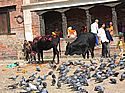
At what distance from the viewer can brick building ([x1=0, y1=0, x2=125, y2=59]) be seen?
24.7 m

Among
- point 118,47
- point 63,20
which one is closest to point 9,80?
point 118,47

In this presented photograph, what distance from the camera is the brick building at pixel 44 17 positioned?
24.7 metres

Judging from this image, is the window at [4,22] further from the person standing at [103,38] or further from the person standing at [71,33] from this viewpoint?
the person standing at [103,38]

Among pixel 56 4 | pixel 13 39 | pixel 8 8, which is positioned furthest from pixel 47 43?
pixel 8 8

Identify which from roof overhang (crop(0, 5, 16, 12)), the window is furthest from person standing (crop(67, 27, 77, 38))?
the window

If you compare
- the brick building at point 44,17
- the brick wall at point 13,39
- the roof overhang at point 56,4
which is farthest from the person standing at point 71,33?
the brick wall at point 13,39

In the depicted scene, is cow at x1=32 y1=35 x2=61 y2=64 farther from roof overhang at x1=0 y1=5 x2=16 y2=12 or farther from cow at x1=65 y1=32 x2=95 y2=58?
roof overhang at x1=0 y1=5 x2=16 y2=12

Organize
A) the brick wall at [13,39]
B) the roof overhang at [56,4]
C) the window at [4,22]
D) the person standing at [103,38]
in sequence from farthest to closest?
the window at [4,22], the brick wall at [13,39], the roof overhang at [56,4], the person standing at [103,38]

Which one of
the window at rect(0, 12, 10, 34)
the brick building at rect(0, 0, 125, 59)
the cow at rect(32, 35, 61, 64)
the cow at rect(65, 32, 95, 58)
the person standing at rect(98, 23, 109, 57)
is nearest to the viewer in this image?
the cow at rect(65, 32, 95, 58)

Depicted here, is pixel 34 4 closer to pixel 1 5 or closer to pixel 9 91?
pixel 1 5

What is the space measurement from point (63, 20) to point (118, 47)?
15.5 feet

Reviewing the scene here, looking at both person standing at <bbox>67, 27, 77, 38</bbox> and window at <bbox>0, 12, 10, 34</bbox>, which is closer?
person standing at <bbox>67, 27, 77, 38</bbox>

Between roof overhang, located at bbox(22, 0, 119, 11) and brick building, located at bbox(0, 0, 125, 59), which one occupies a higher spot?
roof overhang, located at bbox(22, 0, 119, 11)

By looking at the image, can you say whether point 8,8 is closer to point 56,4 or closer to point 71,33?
point 56,4
